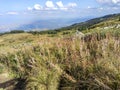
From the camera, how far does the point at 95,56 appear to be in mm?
9898

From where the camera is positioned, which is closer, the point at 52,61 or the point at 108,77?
the point at 108,77

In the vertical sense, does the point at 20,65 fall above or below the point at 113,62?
below

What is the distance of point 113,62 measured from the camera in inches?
337

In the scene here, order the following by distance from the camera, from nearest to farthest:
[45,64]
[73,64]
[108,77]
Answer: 1. [108,77]
2. [73,64]
3. [45,64]

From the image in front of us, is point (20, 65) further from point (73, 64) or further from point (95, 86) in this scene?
point (95, 86)

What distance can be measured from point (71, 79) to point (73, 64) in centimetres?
78

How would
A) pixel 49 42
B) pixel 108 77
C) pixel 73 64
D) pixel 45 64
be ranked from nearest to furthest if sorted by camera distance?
pixel 108 77 → pixel 73 64 → pixel 45 64 → pixel 49 42

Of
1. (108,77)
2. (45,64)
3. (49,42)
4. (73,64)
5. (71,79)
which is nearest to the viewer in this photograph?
(108,77)

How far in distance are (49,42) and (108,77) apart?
466 cm

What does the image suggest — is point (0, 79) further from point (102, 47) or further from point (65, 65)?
point (102, 47)

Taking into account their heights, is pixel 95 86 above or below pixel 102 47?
below

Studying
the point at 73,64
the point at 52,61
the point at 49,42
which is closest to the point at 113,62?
the point at 73,64

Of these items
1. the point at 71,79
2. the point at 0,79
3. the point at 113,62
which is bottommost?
the point at 0,79

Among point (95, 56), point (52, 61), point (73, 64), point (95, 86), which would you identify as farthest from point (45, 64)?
point (95, 86)
